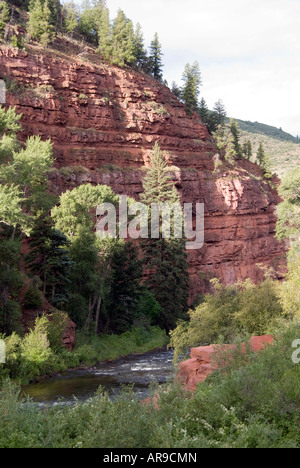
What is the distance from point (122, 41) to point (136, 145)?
60.2 ft

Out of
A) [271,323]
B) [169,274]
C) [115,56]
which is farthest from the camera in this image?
[115,56]

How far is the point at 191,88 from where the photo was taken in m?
69.9

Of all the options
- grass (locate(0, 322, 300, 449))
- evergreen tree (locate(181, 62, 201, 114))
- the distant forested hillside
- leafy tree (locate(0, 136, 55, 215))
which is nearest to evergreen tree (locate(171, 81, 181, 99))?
evergreen tree (locate(181, 62, 201, 114))

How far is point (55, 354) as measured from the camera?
27.1 m

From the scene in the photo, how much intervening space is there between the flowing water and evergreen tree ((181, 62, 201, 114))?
4601 cm

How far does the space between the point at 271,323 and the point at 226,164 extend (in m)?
47.5

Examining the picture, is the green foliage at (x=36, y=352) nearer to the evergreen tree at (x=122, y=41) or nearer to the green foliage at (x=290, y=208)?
the green foliage at (x=290, y=208)

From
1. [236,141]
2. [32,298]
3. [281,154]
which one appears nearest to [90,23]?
[236,141]

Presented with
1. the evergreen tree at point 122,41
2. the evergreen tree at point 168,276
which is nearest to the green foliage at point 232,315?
the evergreen tree at point 168,276

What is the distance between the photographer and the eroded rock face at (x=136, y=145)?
5038 cm

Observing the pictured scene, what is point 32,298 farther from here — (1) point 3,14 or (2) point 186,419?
(1) point 3,14

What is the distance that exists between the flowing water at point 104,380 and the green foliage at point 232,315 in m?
2.11
